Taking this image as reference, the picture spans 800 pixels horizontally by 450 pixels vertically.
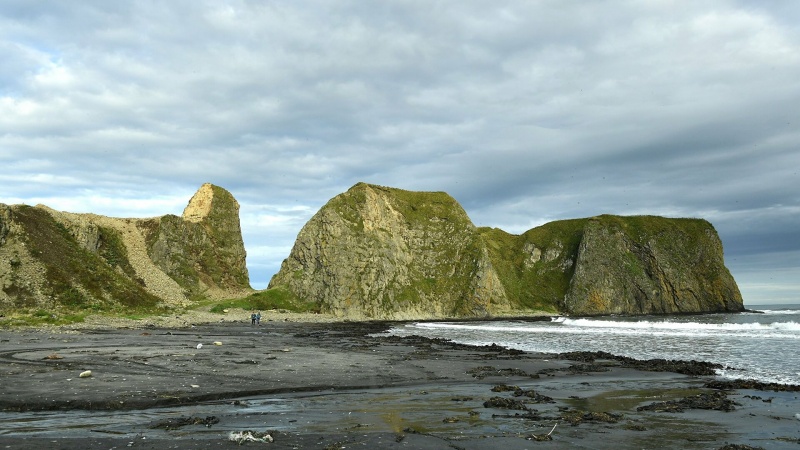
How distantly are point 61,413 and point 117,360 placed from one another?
9.65 m

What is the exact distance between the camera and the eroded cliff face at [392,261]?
92062 mm

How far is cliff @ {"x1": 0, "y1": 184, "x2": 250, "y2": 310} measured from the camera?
5500 centimetres

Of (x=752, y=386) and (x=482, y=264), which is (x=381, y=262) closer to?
(x=482, y=264)

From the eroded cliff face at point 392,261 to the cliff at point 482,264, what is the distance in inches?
8.9

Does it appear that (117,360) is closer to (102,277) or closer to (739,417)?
(739,417)

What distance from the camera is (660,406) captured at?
1456cm

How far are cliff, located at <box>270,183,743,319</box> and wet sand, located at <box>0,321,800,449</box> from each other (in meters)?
69.0

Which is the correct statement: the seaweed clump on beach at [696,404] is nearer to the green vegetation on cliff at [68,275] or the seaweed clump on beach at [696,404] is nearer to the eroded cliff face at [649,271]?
the green vegetation on cliff at [68,275]

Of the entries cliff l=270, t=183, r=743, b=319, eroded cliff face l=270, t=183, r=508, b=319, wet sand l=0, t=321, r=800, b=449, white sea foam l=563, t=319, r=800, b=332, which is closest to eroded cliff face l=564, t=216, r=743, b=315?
cliff l=270, t=183, r=743, b=319

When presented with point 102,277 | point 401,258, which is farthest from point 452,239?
point 102,277

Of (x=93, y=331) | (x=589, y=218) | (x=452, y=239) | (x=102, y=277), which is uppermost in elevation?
(x=589, y=218)

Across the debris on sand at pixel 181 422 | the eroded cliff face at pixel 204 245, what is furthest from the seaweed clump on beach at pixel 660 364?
the eroded cliff face at pixel 204 245

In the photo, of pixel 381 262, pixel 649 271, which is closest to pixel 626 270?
pixel 649 271

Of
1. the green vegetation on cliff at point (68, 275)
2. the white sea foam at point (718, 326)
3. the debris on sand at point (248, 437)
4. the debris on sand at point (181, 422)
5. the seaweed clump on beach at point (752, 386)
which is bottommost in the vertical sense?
the white sea foam at point (718, 326)
